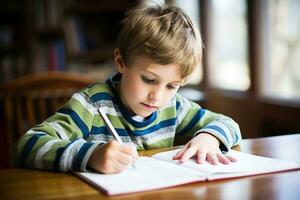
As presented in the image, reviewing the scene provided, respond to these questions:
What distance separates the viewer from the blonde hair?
0.99 m

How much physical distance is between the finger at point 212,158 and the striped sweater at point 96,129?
11 centimetres

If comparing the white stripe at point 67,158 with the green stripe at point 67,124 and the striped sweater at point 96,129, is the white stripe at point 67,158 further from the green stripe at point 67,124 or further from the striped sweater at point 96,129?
the green stripe at point 67,124

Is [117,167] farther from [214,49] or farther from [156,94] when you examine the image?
[214,49]

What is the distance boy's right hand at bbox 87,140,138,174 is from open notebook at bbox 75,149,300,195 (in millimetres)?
11

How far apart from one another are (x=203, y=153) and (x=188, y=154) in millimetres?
29

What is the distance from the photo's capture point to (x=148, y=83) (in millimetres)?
999

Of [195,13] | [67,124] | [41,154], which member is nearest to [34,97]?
[67,124]

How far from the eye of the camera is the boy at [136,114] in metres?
0.84

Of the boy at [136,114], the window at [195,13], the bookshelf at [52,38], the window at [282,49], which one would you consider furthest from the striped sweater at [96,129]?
the bookshelf at [52,38]

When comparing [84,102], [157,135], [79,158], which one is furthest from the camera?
[157,135]

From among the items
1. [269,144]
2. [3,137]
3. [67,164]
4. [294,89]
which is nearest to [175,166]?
[67,164]

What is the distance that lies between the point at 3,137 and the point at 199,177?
1867 millimetres

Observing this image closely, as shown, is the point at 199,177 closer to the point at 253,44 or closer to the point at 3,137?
the point at 253,44

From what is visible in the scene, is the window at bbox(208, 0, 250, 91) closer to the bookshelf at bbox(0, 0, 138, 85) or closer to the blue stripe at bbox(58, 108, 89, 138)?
the bookshelf at bbox(0, 0, 138, 85)
